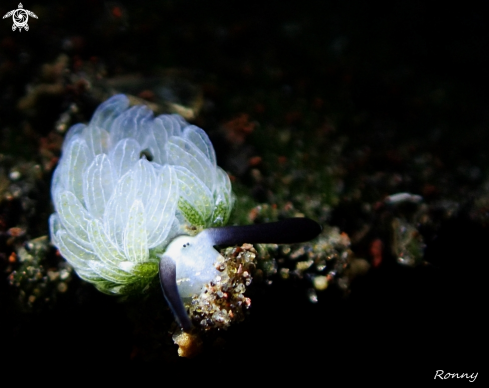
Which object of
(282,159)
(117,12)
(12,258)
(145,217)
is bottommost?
(145,217)

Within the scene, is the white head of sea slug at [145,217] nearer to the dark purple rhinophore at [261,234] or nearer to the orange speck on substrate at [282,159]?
the dark purple rhinophore at [261,234]

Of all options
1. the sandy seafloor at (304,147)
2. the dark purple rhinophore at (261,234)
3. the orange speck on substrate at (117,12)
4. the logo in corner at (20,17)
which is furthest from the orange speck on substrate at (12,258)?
the orange speck on substrate at (117,12)

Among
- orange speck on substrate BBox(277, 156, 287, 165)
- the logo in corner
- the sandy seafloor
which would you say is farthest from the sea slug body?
the logo in corner

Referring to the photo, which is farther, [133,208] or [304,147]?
[304,147]

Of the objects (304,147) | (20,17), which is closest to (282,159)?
(304,147)

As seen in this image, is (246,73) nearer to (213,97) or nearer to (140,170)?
(213,97)

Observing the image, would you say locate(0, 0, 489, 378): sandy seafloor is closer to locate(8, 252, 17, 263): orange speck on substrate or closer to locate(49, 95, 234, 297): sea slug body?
locate(8, 252, 17, 263): orange speck on substrate

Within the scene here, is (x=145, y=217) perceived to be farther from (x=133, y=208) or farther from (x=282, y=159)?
(x=282, y=159)
